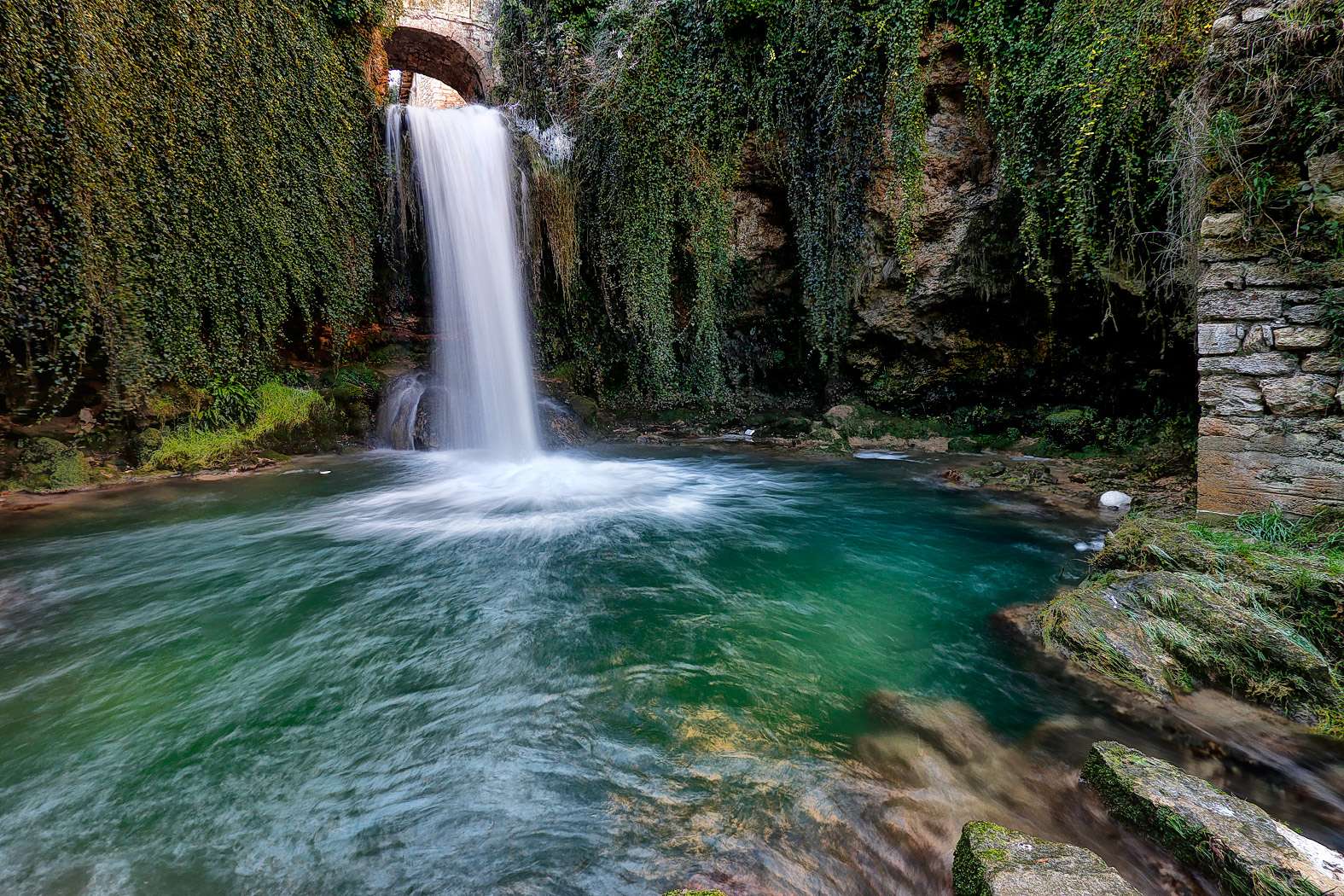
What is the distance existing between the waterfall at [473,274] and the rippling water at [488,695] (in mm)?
4458

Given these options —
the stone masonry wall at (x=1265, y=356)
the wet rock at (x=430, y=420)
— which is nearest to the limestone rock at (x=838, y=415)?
the stone masonry wall at (x=1265, y=356)

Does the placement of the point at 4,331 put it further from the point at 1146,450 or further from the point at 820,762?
the point at 1146,450

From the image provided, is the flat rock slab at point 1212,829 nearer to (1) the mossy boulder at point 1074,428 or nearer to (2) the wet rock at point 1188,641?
(2) the wet rock at point 1188,641

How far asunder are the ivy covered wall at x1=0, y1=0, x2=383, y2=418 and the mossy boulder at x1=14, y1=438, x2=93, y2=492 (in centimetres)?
42

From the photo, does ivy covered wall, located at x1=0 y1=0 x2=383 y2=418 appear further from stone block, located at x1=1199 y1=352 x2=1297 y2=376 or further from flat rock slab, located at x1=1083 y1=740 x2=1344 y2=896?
stone block, located at x1=1199 y1=352 x2=1297 y2=376

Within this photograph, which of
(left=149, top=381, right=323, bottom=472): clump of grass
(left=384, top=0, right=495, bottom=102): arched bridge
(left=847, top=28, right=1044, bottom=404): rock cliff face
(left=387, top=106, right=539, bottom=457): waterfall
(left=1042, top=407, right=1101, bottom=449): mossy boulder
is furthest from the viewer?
(left=384, top=0, right=495, bottom=102): arched bridge

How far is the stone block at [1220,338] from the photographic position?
3625 mm

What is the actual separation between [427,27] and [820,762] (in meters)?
16.7

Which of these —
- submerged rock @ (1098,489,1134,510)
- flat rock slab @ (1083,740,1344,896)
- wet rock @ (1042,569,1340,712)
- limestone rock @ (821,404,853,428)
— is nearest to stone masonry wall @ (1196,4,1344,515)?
submerged rock @ (1098,489,1134,510)

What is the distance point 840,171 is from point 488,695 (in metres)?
7.82

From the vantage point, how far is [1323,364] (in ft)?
11.0

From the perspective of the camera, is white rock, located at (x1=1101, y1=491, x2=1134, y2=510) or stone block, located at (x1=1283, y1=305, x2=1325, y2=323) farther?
white rock, located at (x1=1101, y1=491, x2=1134, y2=510)

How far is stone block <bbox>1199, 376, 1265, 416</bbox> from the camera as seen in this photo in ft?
11.8

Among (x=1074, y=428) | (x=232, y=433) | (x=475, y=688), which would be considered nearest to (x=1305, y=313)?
(x=1074, y=428)
